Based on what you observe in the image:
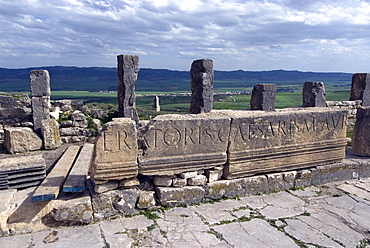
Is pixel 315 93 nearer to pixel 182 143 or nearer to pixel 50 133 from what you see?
pixel 182 143

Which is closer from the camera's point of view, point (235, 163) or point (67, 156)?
point (235, 163)

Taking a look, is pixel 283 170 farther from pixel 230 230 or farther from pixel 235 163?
pixel 230 230

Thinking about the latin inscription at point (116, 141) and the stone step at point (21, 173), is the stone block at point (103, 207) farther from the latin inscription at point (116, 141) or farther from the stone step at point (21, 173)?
the stone step at point (21, 173)

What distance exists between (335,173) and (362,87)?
8.63 metres

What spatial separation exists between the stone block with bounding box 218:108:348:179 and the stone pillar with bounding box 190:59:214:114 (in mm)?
1432

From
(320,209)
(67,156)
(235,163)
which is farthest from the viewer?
(67,156)

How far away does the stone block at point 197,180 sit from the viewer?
444 centimetres

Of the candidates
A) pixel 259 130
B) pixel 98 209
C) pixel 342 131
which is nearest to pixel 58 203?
pixel 98 209

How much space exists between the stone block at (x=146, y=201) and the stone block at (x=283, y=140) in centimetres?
127

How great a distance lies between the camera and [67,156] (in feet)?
22.5

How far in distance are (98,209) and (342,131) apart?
177 inches

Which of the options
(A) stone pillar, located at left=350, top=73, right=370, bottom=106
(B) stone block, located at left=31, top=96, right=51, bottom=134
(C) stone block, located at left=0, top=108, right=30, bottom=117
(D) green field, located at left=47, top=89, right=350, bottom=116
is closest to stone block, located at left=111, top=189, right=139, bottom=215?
(B) stone block, located at left=31, top=96, right=51, bottom=134

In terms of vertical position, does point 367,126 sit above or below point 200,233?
above

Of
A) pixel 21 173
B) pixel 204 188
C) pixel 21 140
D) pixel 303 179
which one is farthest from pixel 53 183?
pixel 21 140
